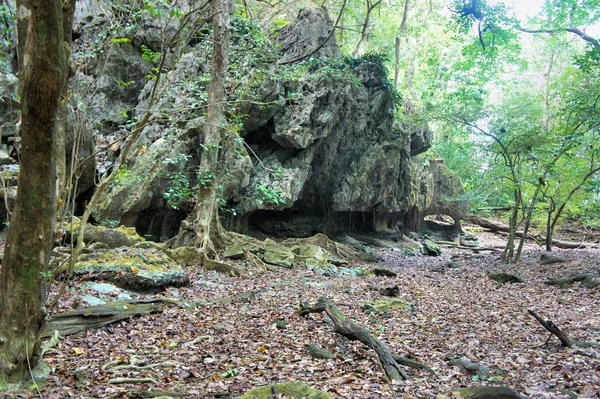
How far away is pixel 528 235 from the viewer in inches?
1095

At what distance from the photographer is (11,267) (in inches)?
143

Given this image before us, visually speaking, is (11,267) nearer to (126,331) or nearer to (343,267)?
(126,331)

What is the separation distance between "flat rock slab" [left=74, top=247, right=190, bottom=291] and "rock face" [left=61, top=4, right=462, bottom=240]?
2.99m

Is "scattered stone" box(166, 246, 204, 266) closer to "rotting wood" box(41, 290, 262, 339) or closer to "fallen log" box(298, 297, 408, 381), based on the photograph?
"rotting wood" box(41, 290, 262, 339)

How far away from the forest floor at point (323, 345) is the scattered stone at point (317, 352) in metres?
0.06

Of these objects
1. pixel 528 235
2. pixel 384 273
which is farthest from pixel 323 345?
pixel 528 235

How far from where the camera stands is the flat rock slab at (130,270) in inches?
303

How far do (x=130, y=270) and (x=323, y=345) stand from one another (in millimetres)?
4150

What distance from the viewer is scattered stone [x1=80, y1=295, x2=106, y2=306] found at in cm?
654

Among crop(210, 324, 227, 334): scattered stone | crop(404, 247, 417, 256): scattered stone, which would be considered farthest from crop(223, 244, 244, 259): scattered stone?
crop(404, 247, 417, 256): scattered stone

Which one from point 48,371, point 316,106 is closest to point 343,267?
point 316,106

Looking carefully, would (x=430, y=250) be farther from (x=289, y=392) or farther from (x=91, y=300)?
(x=289, y=392)

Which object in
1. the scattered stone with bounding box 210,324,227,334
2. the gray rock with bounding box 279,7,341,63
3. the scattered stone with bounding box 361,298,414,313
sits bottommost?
the scattered stone with bounding box 210,324,227,334

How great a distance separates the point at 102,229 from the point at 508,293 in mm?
9695
